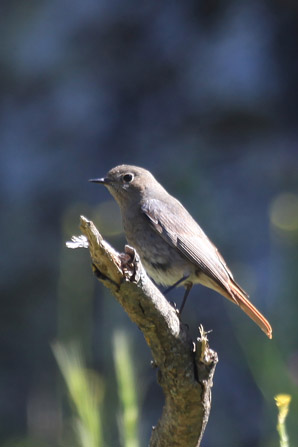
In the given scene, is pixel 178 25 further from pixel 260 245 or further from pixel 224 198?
pixel 260 245

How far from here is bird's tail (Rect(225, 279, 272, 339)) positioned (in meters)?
3.53

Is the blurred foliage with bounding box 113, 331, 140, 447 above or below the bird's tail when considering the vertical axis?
below

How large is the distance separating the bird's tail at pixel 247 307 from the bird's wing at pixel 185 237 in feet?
0.18

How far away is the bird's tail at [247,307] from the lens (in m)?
3.53

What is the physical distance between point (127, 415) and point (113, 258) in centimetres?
54

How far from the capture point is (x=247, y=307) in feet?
11.8

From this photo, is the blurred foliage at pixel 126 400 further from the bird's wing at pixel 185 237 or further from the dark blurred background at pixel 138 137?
the dark blurred background at pixel 138 137

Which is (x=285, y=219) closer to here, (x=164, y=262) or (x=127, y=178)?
(x=164, y=262)

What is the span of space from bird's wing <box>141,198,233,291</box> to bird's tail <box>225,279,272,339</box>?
56 mm

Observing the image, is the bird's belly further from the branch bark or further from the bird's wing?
the branch bark

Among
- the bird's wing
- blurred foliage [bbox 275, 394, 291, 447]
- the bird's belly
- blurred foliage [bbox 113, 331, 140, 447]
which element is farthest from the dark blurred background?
blurred foliage [bbox 275, 394, 291, 447]

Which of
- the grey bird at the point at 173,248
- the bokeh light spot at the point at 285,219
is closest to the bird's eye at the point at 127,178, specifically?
the grey bird at the point at 173,248

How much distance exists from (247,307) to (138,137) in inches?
118

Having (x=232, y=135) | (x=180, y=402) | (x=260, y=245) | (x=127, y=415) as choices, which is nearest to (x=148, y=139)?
(x=232, y=135)
